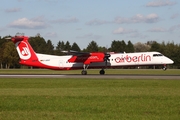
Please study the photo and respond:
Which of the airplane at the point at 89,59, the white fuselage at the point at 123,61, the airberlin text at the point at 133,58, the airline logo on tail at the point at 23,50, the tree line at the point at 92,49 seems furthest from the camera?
the tree line at the point at 92,49

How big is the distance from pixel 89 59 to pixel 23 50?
11.3 metres

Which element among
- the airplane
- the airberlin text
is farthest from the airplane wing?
the airberlin text

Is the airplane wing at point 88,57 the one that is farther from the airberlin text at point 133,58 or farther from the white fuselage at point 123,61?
the airberlin text at point 133,58

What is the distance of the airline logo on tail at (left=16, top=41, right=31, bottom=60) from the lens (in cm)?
5728

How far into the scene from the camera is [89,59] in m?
55.3

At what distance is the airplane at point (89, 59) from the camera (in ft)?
175

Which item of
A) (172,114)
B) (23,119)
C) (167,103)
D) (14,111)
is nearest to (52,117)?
(23,119)

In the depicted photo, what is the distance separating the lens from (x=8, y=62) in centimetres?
12219

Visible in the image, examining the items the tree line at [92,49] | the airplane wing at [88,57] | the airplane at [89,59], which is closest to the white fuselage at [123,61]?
the airplane at [89,59]

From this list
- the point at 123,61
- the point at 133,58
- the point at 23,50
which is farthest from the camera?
the point at 23,50

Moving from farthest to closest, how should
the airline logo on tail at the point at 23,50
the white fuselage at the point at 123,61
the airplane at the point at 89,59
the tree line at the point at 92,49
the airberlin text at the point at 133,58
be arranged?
the tree line at the point at 92,49 → the airline logo on tail at the point at 23,50 → the airplane at the point at 89,59 → the white fuselage at the point at 123,61 → the airberlin text at the point at 133,58

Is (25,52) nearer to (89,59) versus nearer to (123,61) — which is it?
(89,59)

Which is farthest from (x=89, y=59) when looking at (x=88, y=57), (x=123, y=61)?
(x=123, y=61)

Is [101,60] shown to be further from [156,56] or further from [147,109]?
[147,109]
